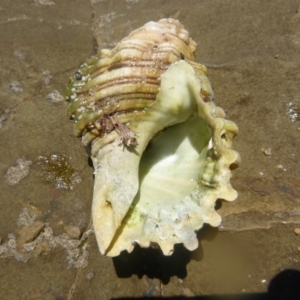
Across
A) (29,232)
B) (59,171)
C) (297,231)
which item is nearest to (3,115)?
(59,171)

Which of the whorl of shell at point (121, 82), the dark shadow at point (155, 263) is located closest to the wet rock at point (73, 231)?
the dark shadow at point (155, 263)

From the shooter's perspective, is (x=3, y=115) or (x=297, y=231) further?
(x=3, y=115)

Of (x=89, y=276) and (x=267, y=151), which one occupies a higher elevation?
(x=267, y=151)

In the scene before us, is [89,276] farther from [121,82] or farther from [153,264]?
[121,82]

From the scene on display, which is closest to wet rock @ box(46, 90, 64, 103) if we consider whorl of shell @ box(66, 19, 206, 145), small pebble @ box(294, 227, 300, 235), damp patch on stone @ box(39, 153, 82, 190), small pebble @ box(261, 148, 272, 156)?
damp patch on stone @ box(39, 153, 82, 190)

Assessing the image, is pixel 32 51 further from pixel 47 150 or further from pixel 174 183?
pixel 174 183

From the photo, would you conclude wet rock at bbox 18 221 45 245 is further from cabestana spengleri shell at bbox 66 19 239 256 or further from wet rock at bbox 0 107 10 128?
wet rock at bbox 0 107 10 128

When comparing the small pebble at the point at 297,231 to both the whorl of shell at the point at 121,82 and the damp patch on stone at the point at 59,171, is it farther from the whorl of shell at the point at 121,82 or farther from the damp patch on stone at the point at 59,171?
the damp patch on stone at the point at 59,171
